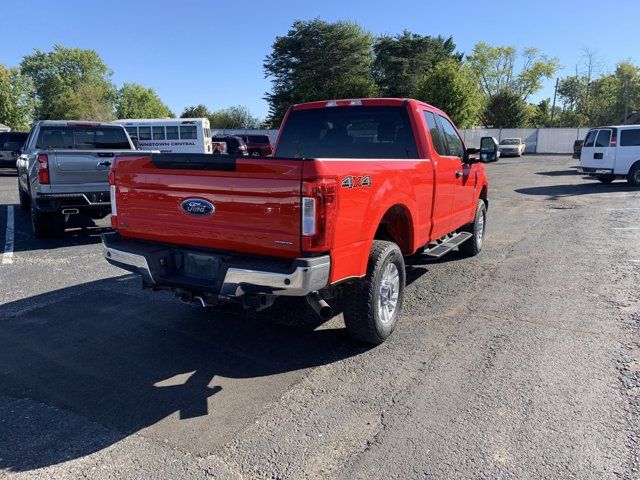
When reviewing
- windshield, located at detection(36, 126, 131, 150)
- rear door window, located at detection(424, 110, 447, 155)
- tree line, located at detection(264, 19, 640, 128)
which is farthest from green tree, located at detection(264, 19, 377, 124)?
rear door window, located at detection(424, 110, 447, 155)

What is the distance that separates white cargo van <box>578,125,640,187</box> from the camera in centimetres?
1709

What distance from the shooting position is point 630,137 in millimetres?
17109

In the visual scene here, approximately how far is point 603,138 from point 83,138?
1738 centimetres

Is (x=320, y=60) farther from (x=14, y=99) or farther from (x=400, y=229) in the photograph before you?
(x=400, y=229)

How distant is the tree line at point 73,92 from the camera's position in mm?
70125

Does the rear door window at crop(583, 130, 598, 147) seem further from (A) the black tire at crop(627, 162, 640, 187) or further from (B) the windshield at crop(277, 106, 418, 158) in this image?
(B) the windshield at crop(277, 106, 418, 158)

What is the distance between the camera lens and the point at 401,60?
57.2 metres

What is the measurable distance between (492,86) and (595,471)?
78.3m

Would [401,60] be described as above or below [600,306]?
above

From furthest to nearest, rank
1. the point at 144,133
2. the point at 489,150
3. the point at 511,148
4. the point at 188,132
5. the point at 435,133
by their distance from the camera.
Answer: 1. the point at 511,148
2. the point at 144,133
3. the point at 188,132
4. the point at 489,150
5. the point at 435,133

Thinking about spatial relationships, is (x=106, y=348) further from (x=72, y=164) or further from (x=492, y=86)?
(x=492, y=86)

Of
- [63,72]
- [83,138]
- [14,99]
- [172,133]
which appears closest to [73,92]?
[14,99]

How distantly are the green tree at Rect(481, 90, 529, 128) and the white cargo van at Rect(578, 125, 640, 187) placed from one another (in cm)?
4410

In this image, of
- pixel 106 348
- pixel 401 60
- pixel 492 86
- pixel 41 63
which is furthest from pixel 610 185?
pixel 41 63
